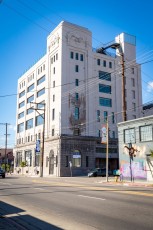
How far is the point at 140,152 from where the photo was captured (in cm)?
3234

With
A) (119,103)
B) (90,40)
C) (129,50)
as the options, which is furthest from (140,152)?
(129,50)

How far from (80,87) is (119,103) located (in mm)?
11716

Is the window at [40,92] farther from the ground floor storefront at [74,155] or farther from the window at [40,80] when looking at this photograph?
A: the ground floor storefront at [74,155]

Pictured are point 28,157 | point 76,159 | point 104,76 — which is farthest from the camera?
point 28,157

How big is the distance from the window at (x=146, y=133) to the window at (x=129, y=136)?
4.67 ft

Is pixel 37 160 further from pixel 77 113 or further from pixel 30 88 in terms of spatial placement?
pixel 30 88

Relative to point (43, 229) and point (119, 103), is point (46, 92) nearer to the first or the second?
point (119, 103)

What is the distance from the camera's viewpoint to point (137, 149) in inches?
1292

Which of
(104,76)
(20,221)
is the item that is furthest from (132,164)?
(104,76)

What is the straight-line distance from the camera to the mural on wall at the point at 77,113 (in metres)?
57.7

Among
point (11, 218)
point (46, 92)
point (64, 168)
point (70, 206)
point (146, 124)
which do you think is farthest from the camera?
point (46, 92)

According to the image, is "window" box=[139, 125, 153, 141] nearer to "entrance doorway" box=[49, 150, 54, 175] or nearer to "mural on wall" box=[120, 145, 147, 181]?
"mural on wall" box=[120, 145, 147, 181]

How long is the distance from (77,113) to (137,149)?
2735 centimetres

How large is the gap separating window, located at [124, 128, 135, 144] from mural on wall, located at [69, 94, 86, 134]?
23.2 meters
